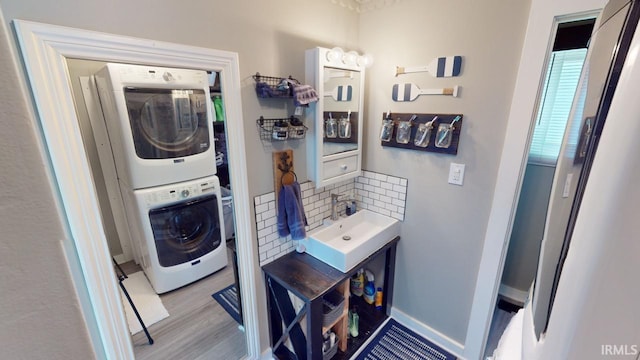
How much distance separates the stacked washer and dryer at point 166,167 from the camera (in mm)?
1180

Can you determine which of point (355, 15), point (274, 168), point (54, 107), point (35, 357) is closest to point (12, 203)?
point (35, 357)

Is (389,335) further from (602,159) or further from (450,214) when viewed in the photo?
(602,159)

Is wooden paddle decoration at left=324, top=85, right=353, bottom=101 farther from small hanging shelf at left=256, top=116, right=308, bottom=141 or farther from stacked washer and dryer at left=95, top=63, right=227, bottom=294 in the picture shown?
stacked washer and dryer at left=95, top=63, right=227, bottom=294

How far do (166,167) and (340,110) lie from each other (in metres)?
1.07

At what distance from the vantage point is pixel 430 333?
1909 millimetres

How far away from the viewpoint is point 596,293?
0.37m

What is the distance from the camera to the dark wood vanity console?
1427mm

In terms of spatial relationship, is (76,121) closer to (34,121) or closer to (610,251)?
(34,121)

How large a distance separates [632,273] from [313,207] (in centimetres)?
154

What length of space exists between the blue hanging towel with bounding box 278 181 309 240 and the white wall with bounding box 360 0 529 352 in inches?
26.8

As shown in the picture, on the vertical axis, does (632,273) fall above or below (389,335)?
above

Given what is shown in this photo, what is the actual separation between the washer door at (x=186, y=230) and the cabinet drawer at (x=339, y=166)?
2.31 feet

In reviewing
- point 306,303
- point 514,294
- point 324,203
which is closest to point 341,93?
point 324,203

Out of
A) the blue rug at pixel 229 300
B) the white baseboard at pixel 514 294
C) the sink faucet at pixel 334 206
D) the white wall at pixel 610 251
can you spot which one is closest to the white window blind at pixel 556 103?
the white baseboard at pixel 514 294
